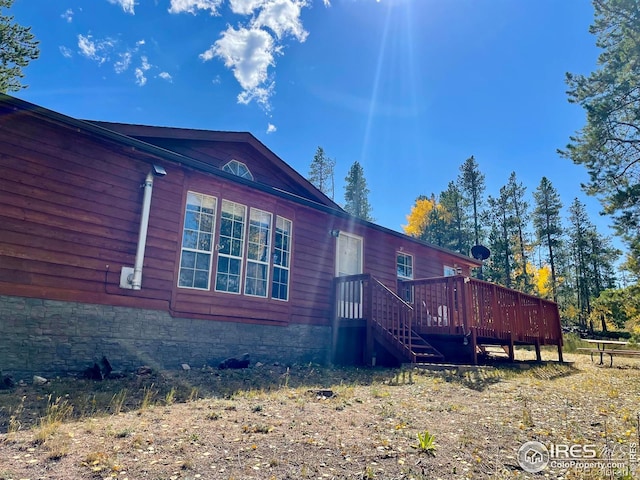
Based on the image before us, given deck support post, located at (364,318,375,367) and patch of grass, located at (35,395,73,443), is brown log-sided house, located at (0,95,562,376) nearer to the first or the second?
deck support post, located at (364,318,375,367)

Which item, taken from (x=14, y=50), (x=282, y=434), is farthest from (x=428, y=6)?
(x=14, y=50)

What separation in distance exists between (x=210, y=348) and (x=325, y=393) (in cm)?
269

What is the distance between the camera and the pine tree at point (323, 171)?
39.7 meters

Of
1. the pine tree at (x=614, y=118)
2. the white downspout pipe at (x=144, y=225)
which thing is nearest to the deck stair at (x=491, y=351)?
the pine tree at (x=614, y=118)

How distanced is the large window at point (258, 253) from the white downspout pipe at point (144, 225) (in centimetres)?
200

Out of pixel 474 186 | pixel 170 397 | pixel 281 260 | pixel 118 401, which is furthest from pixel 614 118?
pixel 474 186

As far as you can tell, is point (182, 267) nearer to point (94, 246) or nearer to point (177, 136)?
point (94, 246)

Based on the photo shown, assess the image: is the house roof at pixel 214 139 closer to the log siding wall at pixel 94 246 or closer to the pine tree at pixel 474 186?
the log siding wall at pixel 94 246

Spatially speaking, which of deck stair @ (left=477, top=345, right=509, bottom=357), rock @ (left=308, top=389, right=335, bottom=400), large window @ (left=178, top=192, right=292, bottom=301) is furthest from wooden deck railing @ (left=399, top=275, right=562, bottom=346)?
rock @ (left=308, top=389, right=335, bottom=400)

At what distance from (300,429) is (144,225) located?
429cm

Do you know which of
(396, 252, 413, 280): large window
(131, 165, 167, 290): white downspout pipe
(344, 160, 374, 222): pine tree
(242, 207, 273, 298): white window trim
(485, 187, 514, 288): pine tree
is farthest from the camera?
(344, 160, 374, 222): pine tree

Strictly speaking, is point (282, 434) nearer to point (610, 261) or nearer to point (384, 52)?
point (384, 52)

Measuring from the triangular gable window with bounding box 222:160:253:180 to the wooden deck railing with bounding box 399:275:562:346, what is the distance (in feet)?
15.5

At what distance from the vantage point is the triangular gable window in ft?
30.1
